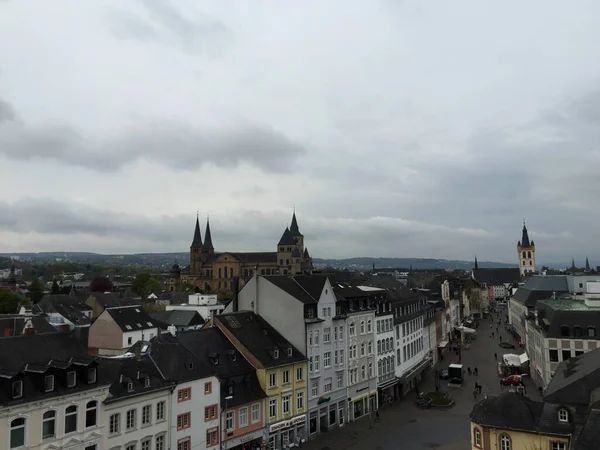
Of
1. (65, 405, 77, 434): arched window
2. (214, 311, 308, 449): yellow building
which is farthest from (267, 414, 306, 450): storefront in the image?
(65, 405, 77, 434): arched window

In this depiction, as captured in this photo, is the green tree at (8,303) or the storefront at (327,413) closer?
the storefront at (327,413)

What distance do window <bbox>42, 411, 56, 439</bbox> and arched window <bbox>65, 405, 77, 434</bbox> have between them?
743mm

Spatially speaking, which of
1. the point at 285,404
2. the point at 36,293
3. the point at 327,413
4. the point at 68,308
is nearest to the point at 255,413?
the point at 285,404

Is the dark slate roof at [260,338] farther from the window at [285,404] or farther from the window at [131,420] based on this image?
the window at [131,420]

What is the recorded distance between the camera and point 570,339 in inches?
2286

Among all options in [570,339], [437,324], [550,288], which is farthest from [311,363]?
[550,288]

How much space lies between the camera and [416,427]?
4862cm

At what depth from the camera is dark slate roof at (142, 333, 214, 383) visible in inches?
1433

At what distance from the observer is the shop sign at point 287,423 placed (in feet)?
142

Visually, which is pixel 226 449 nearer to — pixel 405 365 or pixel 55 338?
pixel 55 338

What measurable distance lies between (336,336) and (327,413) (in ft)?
24.1

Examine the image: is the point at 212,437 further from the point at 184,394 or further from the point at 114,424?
the point at 114,424

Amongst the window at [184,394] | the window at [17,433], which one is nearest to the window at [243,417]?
the window at [184,394]

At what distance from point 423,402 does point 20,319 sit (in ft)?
170
